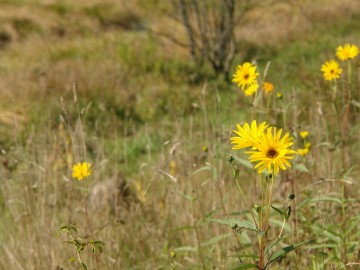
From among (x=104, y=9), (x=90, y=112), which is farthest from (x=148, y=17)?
(x=90, y=112)

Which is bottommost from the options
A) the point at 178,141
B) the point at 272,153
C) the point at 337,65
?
the point at 272,153

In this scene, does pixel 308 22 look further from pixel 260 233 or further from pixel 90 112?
pixel 260 233

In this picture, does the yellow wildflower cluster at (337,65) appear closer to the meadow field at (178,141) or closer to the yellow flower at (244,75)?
the meadow field at (178,141)

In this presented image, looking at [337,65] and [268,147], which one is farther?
[337,65]

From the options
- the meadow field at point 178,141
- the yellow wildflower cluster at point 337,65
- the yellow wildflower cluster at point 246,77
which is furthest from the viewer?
the yellow wildflower cluster at point 337,65

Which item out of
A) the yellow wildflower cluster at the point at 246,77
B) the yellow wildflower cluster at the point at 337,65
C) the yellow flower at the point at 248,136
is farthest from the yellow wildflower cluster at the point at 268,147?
the yellow wildflower cluster at the point at 337,65

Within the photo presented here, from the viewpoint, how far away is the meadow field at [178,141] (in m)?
2.25

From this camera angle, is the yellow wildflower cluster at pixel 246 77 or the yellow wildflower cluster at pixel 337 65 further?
the yellow wildflower cluster at pixel 337 65

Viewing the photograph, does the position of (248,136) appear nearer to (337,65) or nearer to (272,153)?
(272,153)

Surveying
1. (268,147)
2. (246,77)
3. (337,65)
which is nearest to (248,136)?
(268,147)

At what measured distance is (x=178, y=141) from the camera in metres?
2.17

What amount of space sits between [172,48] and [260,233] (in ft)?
27.1

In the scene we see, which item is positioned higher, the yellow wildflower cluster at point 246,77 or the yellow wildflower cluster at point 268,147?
the yellow wildflower cluster at point 246,77

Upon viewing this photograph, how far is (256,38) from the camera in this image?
34.6ft
